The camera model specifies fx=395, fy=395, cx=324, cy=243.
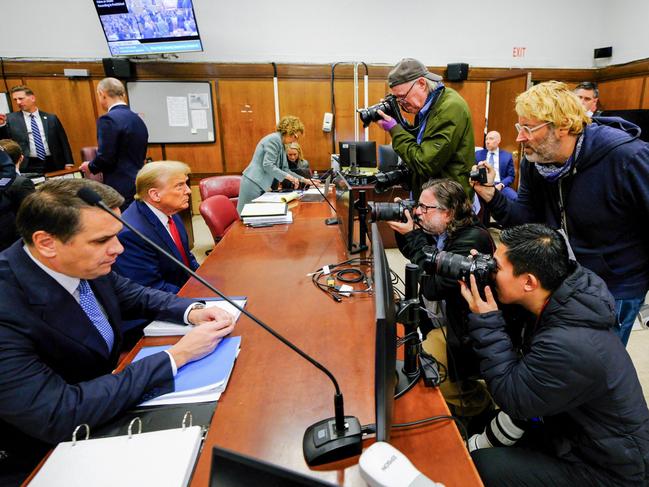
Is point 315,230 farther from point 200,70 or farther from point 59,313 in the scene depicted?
point 200,70

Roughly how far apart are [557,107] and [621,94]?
5.68 metres

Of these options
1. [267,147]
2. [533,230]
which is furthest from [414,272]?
[267,147]

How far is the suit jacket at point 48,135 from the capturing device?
14.9ft

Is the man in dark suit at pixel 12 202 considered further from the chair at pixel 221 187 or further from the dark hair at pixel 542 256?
the dark hair at pixel 542 256

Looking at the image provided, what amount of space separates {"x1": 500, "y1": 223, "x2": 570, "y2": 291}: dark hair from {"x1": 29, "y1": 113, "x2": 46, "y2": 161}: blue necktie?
540cm

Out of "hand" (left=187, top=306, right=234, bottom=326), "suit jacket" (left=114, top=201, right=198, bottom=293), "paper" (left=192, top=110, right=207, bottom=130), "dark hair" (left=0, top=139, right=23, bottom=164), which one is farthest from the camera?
"paper" (left=192, top=110, right=207, bottom=130)

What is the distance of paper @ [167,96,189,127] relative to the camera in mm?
5410

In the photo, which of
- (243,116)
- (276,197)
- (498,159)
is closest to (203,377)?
(276,197)

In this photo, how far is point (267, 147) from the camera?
3.39 metres

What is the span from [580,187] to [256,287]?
4.22ft

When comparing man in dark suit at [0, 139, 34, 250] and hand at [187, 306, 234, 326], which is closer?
hand at [187, 306, 234, 326]

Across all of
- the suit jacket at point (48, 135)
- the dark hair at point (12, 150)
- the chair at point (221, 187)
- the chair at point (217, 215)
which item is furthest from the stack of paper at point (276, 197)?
the suit jacket at point (48, 135)

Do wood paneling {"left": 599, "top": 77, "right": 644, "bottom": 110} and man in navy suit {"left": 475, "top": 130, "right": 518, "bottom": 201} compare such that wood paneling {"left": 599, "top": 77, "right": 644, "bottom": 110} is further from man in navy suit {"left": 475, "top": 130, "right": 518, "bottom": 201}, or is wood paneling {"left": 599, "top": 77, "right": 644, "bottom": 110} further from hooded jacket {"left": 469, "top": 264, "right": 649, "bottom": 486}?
hooded jacket {"left": 469, "top": 264, "right": 649, "bottom": 486}

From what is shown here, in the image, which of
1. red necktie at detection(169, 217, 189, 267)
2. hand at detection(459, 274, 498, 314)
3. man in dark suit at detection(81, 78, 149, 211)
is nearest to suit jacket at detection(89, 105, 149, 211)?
man in dark suit at detection(81, 78, 149, 211)
